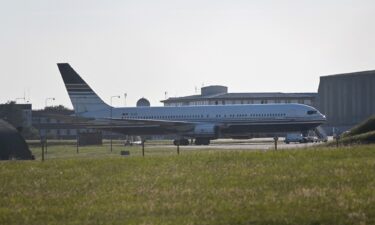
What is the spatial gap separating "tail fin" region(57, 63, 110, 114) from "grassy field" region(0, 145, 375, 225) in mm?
58176

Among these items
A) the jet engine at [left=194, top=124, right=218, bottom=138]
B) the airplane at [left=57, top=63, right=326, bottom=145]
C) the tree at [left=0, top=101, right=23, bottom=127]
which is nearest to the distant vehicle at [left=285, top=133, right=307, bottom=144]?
the airplane at [left=57, top=63, right=326, bottom=145]

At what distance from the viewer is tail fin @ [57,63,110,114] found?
8081 centimetres

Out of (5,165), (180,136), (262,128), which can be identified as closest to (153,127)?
(180,136)

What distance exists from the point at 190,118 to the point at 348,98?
64108mm

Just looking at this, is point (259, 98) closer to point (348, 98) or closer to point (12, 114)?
point (348, 98)

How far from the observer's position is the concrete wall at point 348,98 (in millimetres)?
132500

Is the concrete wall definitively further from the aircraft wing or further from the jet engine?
the jet engine

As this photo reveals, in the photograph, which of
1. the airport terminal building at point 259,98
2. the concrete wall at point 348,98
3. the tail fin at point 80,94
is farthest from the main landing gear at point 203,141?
the airport terminal building at point 259,98

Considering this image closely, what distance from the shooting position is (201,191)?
1645cm

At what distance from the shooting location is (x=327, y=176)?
17.5 meters

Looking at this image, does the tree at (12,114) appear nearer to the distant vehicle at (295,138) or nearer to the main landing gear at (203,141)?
the main landing gear at (203,141)

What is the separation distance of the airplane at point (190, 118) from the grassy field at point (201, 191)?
49701mm

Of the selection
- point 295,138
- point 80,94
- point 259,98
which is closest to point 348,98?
point 259,98

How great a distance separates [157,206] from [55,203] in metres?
2.43
